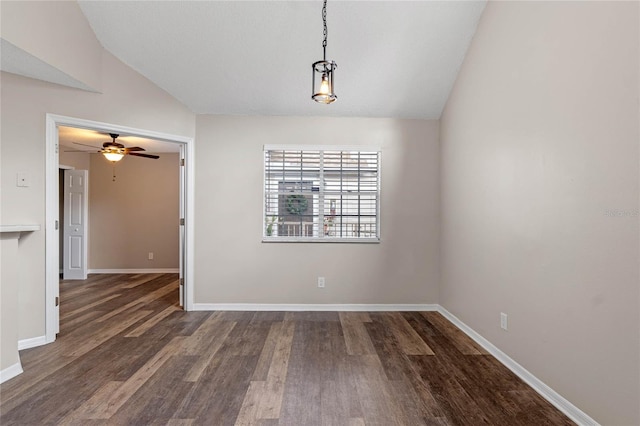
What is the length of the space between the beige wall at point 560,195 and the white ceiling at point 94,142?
4.30 metres

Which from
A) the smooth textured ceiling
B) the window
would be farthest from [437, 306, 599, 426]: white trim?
the smooth textured ceiling

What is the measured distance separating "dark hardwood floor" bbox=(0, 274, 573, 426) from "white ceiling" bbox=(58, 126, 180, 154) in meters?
2.74

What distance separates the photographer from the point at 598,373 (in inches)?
71.4

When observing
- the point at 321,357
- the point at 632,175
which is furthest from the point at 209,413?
the point at 632,175

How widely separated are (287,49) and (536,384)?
3.47 meters

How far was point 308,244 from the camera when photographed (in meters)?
4.25

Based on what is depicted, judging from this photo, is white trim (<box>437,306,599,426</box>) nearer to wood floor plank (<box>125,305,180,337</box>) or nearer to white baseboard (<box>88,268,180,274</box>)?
wood floor plank (<box>125,305,180,337</box>)

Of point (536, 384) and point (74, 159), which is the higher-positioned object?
point (74, 159)

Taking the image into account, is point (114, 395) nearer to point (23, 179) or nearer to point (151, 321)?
point (151, 321)

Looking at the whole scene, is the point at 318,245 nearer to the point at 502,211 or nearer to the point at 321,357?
the point at 321,357

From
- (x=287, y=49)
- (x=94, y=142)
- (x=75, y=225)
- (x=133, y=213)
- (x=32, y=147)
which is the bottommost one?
(x=75, y=225)

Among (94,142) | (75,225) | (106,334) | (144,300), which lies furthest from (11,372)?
(75,225)

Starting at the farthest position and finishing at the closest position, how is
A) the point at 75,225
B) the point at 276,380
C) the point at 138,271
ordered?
the point at 138,271 < the point at 75,225 < the point at 276,380

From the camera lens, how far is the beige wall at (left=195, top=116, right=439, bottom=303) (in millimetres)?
4207
